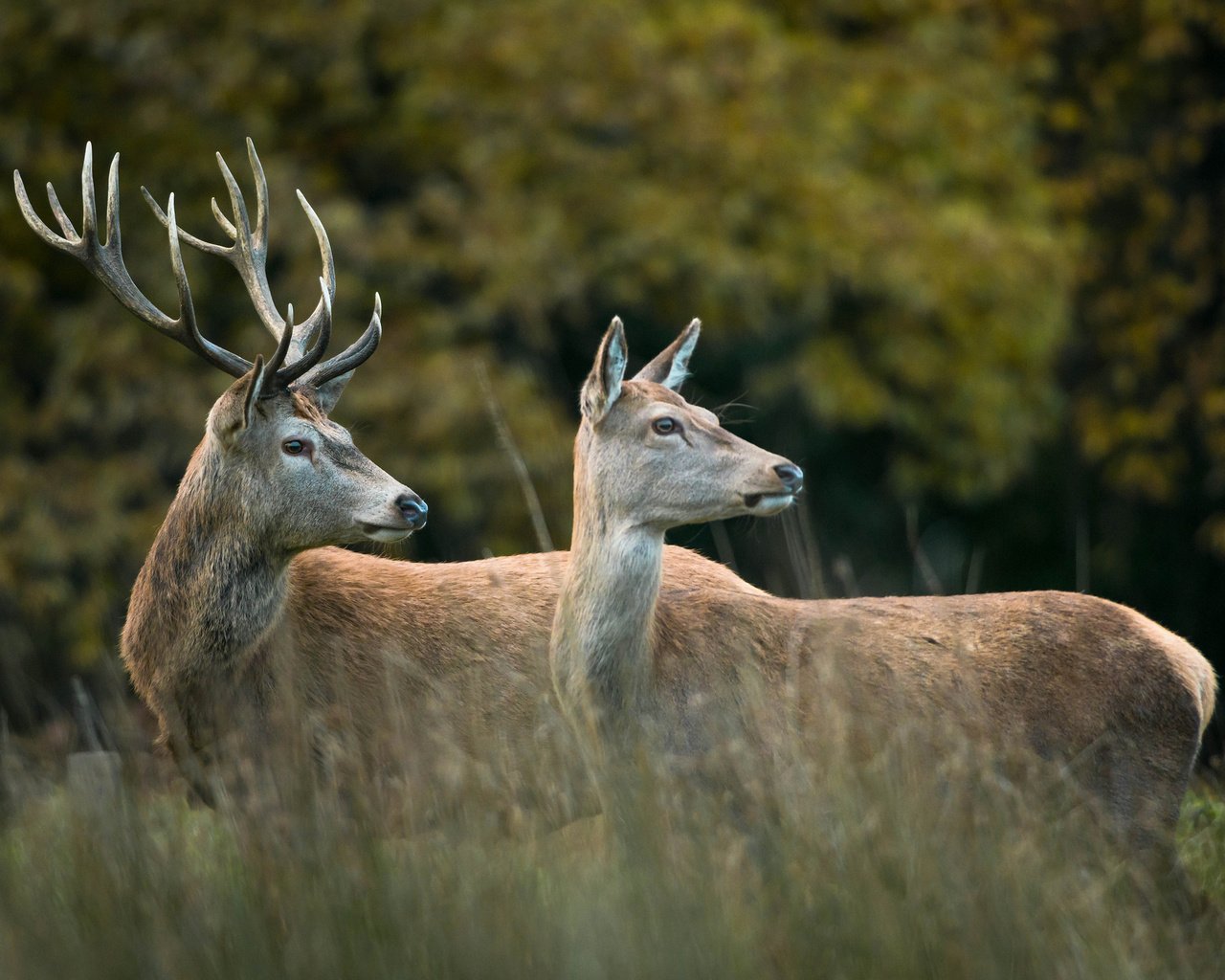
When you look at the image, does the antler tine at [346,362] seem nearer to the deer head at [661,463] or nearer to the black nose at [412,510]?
the black nose at [412,510]

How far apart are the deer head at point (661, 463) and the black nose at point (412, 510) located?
53 centimetres

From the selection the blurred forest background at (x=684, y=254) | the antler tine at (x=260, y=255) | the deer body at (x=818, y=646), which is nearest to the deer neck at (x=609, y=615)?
the deer body at (x=818, y=646)

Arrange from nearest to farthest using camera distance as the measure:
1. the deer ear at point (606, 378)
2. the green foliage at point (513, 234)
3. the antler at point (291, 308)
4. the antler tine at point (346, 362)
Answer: the deer ear at point (606, 378) → the antler at point (291, 308) → the antler tine at point (346, 362) → the green foliage at point (513, 234)

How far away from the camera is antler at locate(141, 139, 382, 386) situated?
5.68 metres

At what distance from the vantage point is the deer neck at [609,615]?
17.3 ft

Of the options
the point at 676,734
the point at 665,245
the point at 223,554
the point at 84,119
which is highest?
the point at 84,119

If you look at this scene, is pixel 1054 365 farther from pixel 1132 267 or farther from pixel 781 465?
pixel 781 465

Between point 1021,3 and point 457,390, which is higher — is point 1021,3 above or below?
above

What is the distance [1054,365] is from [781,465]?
397 inches

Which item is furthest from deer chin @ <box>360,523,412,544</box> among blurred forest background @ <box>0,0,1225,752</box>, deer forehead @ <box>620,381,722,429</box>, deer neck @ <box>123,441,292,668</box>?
blurred forest background @ <box>0,0,1225,752</box>

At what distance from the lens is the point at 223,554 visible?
5645 millimetres

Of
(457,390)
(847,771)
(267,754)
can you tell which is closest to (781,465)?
(847,771)

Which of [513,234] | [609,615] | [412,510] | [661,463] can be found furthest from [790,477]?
[513,234]

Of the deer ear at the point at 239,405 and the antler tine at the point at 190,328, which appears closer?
the deer ear at the point at 239,405
